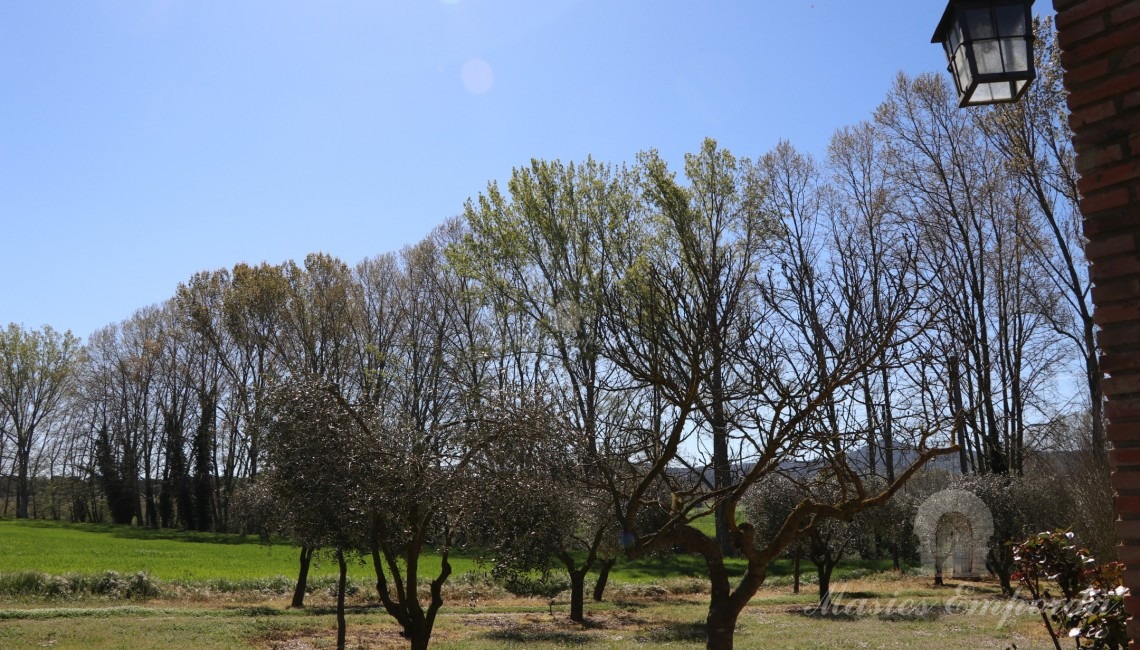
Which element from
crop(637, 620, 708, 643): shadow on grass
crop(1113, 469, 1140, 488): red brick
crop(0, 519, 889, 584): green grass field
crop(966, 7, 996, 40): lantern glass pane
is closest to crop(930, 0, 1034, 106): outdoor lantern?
crop(966, 7, 996, 40): lantern glass pane

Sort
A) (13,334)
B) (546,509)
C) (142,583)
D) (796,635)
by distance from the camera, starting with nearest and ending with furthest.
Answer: (546,509), (796,635), (142,583), (13,334)

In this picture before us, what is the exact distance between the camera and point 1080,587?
23.4ft

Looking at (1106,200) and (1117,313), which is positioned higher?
(1106,200)

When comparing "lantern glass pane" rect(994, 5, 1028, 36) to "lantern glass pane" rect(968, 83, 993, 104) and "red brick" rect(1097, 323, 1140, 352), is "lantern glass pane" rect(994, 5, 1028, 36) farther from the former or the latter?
"red brick" rect(1097, 323, 1140, 352)

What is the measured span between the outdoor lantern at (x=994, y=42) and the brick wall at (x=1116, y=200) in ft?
1.26

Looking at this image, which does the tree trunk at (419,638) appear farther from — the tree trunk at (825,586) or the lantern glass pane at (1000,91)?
the tree trunk at (825,586)

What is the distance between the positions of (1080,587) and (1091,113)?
17.9 ft

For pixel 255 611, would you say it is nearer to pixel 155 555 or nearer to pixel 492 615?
pixel 492 615

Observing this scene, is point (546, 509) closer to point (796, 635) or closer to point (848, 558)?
point (796, 635)

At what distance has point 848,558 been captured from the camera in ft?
112

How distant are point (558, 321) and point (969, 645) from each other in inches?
631

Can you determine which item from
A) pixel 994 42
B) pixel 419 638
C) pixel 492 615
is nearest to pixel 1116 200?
pixel 994 42

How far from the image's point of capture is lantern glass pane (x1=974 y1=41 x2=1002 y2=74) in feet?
12.3

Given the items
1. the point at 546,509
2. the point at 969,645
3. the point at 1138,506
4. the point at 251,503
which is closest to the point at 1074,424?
the point at 969,645
